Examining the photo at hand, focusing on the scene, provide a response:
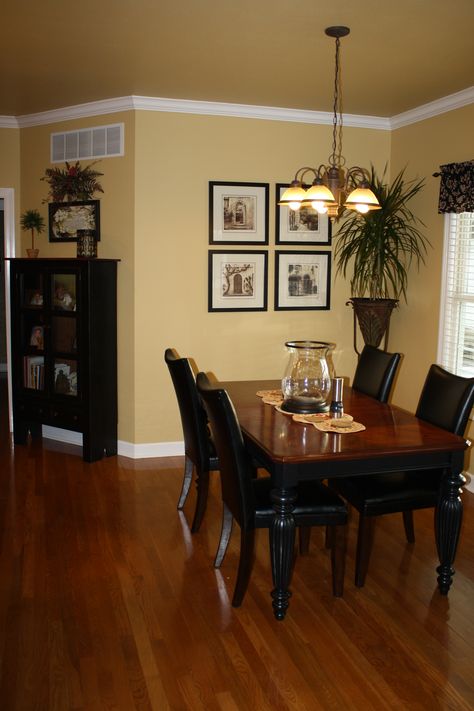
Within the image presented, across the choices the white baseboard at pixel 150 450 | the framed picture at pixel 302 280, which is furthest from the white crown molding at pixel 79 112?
the white baseboard at pixel 150 450

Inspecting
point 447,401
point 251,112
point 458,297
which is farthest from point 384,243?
point 447,401

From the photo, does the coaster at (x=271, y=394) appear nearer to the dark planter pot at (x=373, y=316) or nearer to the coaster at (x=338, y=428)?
the coaster at (x=338, y=428)

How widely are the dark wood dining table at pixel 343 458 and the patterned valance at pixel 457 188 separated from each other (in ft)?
5.99

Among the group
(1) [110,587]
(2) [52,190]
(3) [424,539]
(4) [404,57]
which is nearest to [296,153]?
(4) [404,57]

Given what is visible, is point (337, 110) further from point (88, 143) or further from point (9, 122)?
point (9, 122)

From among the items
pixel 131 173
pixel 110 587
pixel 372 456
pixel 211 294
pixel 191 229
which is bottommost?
pixel 110 587

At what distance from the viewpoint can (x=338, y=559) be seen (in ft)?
9.75

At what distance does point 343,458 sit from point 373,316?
2493 mm

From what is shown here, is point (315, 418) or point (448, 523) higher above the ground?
point (315, 418)

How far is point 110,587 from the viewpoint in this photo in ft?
9.98

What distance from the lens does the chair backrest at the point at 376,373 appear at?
3.76 metres

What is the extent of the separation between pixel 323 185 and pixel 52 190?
2.85 meters

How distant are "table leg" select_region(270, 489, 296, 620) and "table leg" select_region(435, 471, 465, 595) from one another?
2.37 feet

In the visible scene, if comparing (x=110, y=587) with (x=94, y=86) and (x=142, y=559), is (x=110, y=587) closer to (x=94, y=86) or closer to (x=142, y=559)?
(x=142, y=559)
